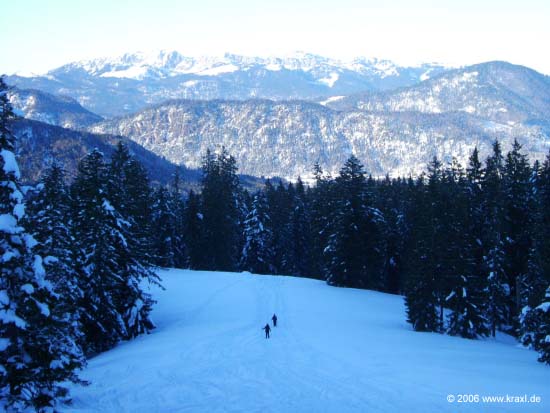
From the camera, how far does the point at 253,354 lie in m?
28.5

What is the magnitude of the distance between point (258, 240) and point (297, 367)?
4467 centimetres

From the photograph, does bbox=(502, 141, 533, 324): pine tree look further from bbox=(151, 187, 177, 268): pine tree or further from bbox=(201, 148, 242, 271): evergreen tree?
bbox=(151, 187, 177, 268): pine tree

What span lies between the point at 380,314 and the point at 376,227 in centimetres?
1167

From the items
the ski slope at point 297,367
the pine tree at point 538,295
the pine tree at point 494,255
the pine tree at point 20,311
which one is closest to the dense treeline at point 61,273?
the pine tree at point 20,311

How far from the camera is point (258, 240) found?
7000 cm

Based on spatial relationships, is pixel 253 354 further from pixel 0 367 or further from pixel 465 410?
pixel 0 367

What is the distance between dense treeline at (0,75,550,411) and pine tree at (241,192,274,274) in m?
0.23

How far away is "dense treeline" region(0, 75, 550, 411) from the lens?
14.0 meters

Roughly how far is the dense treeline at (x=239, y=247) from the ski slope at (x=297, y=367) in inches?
89.4

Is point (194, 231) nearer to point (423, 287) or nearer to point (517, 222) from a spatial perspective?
point (423, 287)

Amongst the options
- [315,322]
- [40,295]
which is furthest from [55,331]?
[315,322]

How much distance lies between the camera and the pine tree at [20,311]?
510 inches

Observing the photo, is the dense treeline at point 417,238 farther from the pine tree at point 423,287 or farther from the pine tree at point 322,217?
the pine tree at point 322,217

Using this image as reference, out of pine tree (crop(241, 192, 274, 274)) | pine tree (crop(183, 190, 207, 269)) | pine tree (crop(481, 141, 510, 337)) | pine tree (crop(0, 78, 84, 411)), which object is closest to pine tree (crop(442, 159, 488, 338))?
pine tree (crop(481, 141, 510, 337))
